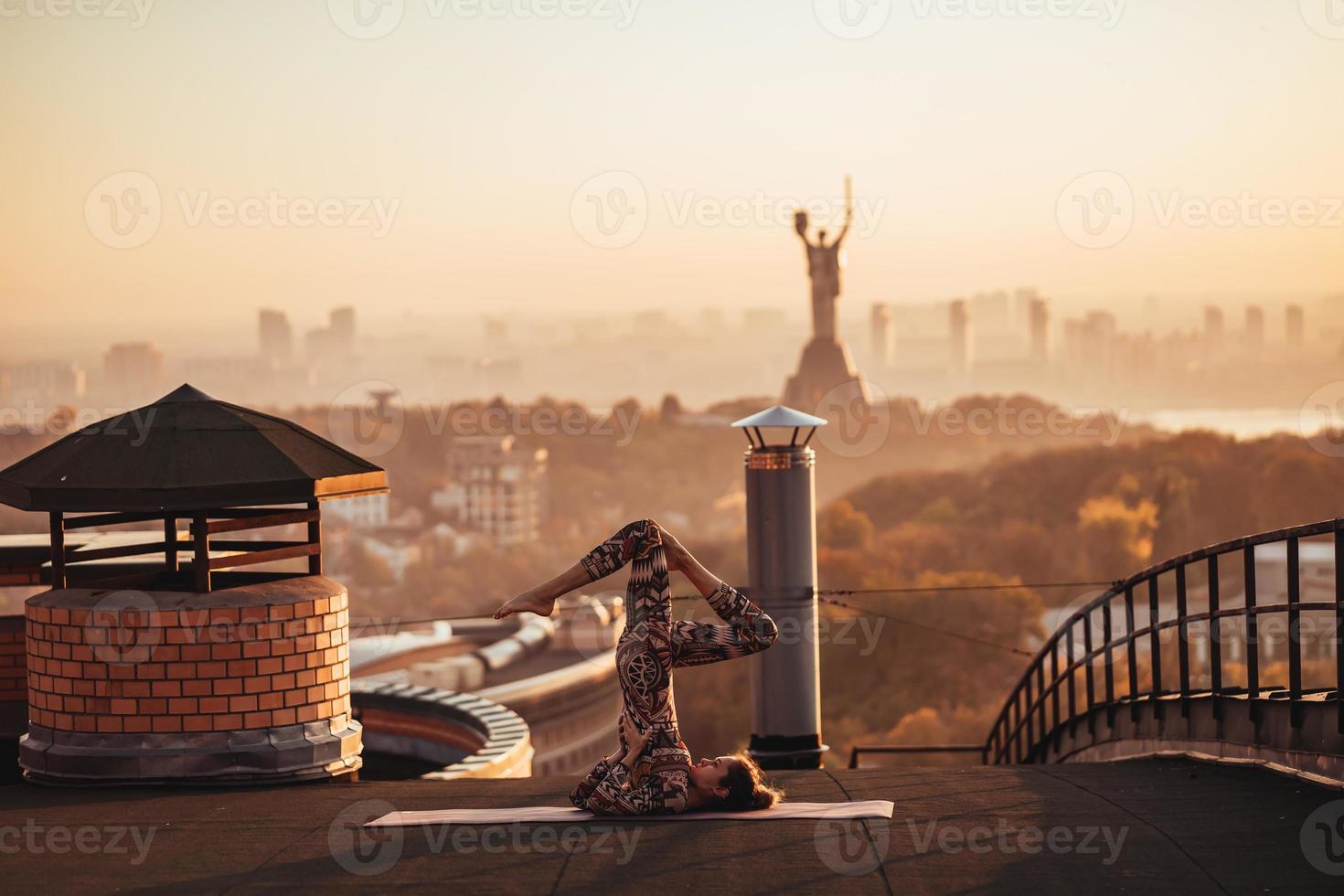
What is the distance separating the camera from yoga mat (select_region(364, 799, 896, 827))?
650cm

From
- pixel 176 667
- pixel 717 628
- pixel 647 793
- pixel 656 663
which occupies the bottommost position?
pixel 647 793

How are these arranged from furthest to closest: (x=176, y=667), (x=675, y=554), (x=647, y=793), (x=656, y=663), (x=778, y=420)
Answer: (x=778, y=420) < (x=176, y=667) < (x=675, y=554) < (x=656, y=663) < (x=647, y=793)

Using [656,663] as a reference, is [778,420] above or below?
above

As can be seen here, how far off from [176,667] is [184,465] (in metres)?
1.20

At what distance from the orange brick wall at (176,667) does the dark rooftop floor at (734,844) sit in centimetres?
63

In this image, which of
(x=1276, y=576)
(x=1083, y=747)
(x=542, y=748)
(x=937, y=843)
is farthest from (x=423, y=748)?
(x=1276, y=576)

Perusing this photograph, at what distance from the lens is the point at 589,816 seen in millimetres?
6609

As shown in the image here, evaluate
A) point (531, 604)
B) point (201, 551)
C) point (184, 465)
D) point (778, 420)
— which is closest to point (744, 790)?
point (531, 604)

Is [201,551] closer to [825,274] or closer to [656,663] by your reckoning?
[656,663]

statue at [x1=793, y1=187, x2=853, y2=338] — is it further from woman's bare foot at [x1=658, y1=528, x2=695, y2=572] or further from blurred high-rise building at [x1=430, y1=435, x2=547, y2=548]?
woman's bare foot at [x1=658, y1=528, x2=695, y2=572]

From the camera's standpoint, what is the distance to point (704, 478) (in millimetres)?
75688

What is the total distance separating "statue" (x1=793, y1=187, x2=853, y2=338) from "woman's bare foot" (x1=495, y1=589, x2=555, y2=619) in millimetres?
63897

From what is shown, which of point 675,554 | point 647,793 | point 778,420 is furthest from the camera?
point 778,420

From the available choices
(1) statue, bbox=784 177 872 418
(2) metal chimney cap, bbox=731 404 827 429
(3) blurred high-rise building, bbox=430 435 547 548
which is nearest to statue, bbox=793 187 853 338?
(1) statue, bbox=784 177 872 418
